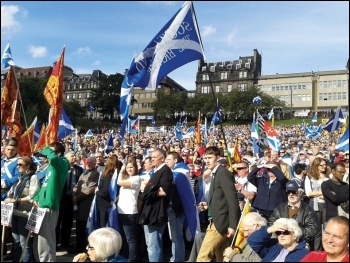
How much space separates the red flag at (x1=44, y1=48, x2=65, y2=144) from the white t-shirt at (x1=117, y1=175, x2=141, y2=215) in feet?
7.79

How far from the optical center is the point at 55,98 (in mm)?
8945

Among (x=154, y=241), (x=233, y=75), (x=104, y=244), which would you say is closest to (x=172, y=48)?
(x=154, y=241)

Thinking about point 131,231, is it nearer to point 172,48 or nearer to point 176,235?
point 176,235

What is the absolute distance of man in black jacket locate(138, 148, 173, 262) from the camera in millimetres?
5859

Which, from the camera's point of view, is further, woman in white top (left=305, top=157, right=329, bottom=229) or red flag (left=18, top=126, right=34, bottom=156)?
red flag (left=18, top=126, right=34, bottom=156)

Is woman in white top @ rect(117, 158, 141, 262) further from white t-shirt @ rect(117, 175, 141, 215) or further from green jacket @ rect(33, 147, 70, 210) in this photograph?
green jacket @ rect(33, 147, 70, 210)

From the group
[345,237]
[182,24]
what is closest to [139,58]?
[182,24]

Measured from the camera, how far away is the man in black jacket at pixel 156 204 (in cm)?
586

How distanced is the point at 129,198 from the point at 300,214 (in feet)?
8.26

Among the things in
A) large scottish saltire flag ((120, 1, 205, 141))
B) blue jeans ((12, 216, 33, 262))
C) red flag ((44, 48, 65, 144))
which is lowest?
blue jeans ((12, 216, 33, 262))

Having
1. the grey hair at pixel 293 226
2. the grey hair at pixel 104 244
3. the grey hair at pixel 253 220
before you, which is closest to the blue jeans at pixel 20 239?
the grey hair at pixel 104 244

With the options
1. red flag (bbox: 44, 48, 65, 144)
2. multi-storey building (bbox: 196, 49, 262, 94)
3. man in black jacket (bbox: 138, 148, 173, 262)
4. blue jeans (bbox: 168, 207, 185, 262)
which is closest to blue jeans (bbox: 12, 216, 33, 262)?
man in black jacket (bbox: 138, 148, 173, 262)

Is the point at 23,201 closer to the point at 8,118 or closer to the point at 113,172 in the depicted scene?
the point at 113,172

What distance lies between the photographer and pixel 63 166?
573 centimetres
